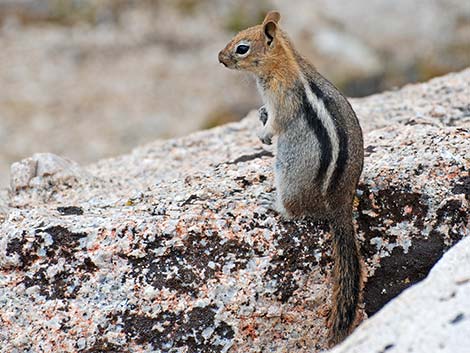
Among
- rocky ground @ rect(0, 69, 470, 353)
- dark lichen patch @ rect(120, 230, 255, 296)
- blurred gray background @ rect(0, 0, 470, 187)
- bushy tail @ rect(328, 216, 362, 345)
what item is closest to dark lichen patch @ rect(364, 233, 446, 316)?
rocky ground @ rect(0, 69, 470, 353)

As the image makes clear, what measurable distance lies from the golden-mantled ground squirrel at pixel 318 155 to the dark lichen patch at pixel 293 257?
0.28 feet

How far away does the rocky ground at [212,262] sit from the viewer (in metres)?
4.00

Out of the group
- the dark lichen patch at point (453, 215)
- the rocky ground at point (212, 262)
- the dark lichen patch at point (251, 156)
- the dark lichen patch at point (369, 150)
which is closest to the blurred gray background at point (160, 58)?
the dark lichen patch at point (251, 156)

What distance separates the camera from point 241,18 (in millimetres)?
15016

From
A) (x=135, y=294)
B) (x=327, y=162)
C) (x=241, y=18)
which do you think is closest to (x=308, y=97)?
(x=327, y=162)

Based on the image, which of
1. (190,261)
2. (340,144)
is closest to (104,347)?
(190,261)

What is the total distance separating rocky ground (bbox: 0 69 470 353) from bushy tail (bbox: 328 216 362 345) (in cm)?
9

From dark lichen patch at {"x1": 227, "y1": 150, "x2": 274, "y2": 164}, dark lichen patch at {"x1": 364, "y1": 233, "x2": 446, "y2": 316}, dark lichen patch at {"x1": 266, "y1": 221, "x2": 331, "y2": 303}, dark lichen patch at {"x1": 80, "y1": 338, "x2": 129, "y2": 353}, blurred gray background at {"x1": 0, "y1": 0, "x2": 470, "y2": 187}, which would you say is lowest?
dark lichen patch at {"x1": 80, "y1": 338, "x2": 129, "y2": 353}

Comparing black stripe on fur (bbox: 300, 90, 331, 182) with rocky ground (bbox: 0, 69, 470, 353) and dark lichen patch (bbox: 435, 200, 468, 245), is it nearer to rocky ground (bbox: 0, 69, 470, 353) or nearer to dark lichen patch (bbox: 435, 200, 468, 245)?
rocky ground (bbox: 0, 69, 470, 353)

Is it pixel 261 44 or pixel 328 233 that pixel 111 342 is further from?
pixel 261 44

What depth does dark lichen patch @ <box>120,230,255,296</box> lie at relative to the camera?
4.10 meters

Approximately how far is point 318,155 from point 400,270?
77 cm

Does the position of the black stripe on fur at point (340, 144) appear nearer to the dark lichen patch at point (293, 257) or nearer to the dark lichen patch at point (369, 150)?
the dark lichen patch at point (293, 257)

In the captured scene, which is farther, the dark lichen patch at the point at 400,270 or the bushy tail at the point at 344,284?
the dark lichen patch at the point at 400,270
